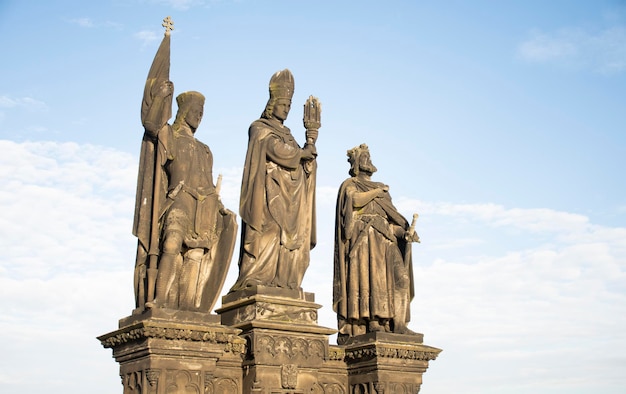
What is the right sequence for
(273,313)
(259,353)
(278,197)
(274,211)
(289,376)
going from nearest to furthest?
1. (259,353)
2. (289,376)
3. (273,313)
4. (274,211)
5. (278,197)

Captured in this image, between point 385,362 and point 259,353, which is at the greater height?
point 385,362

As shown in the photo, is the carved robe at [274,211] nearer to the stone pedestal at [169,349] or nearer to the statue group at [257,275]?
the statue group at [257,275]

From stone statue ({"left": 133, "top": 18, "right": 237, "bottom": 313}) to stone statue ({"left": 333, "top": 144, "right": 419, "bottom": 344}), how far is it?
113 inches

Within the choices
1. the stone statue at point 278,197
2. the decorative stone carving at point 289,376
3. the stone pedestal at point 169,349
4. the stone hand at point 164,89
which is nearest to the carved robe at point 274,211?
the stone statue at point 278,197

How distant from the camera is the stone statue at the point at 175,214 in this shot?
13070 mm

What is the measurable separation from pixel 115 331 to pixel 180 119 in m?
3.73

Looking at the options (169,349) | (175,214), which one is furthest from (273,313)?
(175,214)

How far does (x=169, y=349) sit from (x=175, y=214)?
220cm

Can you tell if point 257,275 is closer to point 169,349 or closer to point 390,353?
point 169,349

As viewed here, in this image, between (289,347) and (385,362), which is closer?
(289,347)

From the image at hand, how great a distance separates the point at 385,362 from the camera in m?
14.8

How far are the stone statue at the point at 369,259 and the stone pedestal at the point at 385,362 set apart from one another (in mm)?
374

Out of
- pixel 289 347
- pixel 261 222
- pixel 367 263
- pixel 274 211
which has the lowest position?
pixel 289 347

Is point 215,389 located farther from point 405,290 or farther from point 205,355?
point 405,290
